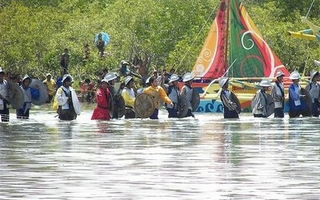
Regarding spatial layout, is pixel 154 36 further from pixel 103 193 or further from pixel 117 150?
pixel 103 193

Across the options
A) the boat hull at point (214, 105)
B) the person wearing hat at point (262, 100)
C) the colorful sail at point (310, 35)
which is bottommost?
the boat hull at point (214, 105)

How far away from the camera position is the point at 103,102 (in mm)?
35594

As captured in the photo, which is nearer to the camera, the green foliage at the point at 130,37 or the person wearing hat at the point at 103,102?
the person wearing hat at the point at 103,102

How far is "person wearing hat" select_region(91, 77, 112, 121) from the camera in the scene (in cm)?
3538

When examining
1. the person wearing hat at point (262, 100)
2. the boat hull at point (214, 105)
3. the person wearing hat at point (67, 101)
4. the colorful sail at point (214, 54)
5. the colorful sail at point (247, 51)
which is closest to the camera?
the person wearing hat at point (67, 101)

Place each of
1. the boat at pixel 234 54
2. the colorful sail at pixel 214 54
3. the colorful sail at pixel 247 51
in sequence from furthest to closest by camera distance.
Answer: the colorful sail at pixel 214 54 → the colorful sail at pixel 247 51 → the boat at pixel 234 54

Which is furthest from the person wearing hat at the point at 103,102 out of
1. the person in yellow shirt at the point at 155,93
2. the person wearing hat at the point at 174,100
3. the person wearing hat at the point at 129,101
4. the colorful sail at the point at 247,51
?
the colorful sail at the point at 247,51

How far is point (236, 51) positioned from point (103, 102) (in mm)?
20253

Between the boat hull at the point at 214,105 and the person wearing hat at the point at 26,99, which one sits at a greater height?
the person wearing hat at the point at 26,99

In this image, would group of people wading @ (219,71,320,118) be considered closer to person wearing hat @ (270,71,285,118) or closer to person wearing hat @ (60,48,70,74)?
person wearing hat @ (270,71,285,118)

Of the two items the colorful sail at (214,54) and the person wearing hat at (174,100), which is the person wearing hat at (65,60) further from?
the person wearing hat at (174,100)

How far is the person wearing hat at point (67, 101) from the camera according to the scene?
33906 mm

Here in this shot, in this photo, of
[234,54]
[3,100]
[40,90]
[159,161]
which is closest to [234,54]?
[234,54]

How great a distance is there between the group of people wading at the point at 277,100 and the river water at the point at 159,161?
4217 mm
